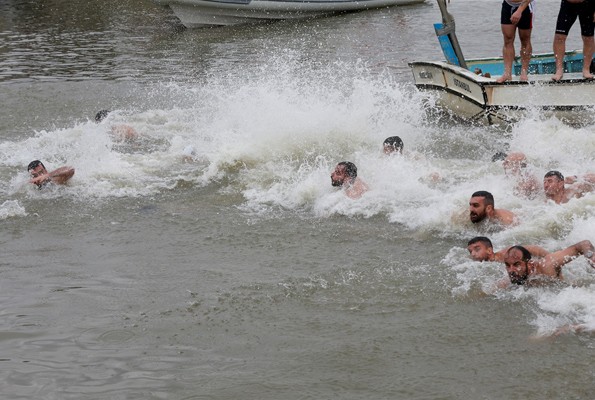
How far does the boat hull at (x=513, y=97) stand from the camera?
36.6ft

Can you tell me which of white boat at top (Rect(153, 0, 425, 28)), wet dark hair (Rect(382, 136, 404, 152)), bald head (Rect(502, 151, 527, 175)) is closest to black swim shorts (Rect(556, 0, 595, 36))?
bald head (Rect(502, 151, 527, 175))

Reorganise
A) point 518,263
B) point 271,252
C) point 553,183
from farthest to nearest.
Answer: point 553,183 → point 271,252 → point 518,263

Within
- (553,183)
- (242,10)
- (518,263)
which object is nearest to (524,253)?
(518,263)

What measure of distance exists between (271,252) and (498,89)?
4899 mm

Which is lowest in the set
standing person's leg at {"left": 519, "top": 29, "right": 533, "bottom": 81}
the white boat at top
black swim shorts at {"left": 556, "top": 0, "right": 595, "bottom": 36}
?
standing person's leg at {"left": 519, "top": 29, "right": 533, "bottom": 81}

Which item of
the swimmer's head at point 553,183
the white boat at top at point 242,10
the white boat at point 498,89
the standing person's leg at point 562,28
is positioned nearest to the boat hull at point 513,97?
the white boat at point 498,89

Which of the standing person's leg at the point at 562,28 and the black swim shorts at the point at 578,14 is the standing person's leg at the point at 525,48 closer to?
the standing person's leg at the point at 562,28

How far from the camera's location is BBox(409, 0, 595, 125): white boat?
11188 millimetres

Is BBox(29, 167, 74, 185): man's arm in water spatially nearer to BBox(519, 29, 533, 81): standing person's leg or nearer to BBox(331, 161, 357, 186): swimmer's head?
BBox(331, 161, 357, 186): swimmer's head

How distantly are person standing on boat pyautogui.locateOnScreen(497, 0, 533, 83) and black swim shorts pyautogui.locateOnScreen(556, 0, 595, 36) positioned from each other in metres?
0.43

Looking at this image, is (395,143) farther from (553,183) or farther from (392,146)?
(553,183)

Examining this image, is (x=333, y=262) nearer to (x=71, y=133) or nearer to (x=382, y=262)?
(x=382, y=262)

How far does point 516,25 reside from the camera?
36.7ft

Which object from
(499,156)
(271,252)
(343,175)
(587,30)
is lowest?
(271,252)
